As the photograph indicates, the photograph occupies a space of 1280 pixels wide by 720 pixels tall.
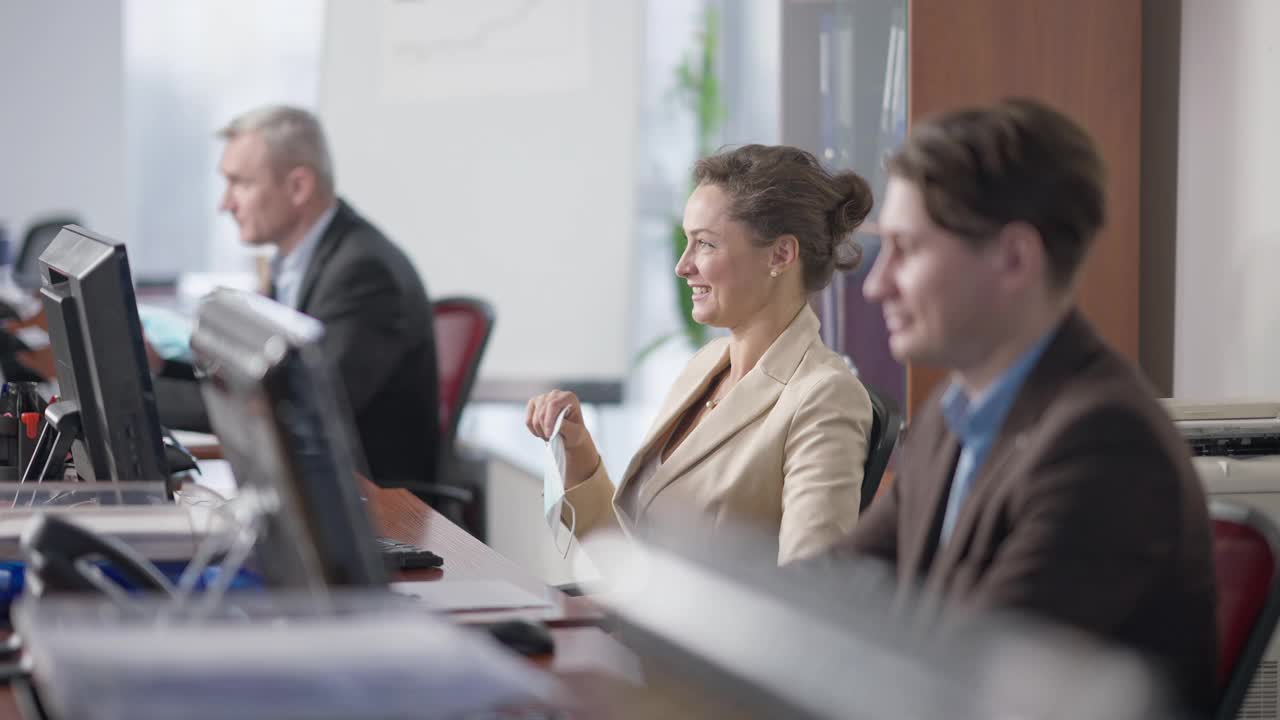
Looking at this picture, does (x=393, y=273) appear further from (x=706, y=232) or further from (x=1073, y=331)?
(x=1073, y=331)

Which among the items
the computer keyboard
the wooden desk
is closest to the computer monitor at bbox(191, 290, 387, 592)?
the wooden desk

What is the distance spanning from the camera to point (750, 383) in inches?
81.4

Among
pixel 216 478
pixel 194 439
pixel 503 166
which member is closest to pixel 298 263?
pixel 194 439

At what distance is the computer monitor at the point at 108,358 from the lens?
1707 mm

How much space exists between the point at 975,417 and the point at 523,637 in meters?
0.52

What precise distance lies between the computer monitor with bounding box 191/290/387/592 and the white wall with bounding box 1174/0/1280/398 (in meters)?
2.24

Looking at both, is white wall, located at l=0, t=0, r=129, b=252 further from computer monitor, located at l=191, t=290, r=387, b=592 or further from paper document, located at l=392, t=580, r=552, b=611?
computer monitor, located at l=191, t=290, r=387, b=592

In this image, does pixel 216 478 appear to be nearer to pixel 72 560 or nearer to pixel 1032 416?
pixel 72 560

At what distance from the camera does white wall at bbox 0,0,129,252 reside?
23.3 ft

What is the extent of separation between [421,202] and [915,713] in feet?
14.5

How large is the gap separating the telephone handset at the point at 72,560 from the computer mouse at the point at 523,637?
34 cm

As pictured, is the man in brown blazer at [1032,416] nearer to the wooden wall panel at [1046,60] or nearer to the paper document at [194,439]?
the wooden wall panel at [1046,60]

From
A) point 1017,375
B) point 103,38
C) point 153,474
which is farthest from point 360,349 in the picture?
point 103,38

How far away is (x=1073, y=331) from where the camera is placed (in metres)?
1.26
